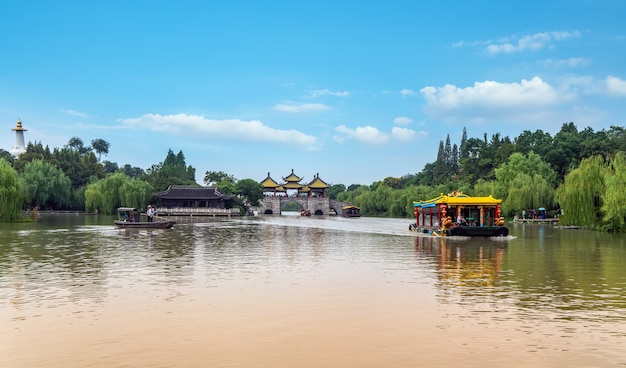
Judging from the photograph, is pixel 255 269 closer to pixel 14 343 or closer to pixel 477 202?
pixel 14 343

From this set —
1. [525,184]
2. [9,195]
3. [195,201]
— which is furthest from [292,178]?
[9,195]

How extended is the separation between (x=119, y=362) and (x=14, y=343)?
204cm

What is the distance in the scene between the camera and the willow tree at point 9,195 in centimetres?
4284

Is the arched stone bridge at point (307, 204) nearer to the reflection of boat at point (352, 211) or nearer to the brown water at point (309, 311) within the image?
the reflection of boat at point (352, 211)

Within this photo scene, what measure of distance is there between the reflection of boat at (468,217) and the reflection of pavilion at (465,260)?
257 centimetres

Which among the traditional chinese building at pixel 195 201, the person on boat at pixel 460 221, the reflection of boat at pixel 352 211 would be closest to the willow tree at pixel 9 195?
the person on boat at pixel 460 221

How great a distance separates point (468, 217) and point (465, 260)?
15171 millimetres

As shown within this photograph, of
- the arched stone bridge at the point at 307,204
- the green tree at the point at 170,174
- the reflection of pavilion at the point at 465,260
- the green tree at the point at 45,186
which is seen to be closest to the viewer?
the reflection of pavilion at the point at 465,260

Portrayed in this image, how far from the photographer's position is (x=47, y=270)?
53.2ft

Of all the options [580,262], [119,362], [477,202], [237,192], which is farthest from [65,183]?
[119,362]

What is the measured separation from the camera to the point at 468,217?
34781 millimetres

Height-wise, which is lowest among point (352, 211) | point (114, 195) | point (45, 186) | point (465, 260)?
point (465, 260)

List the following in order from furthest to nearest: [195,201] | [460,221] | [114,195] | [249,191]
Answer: [249,191], [195,201], [114,195], [460,221]

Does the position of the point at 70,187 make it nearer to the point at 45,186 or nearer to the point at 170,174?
the point at 45,186
